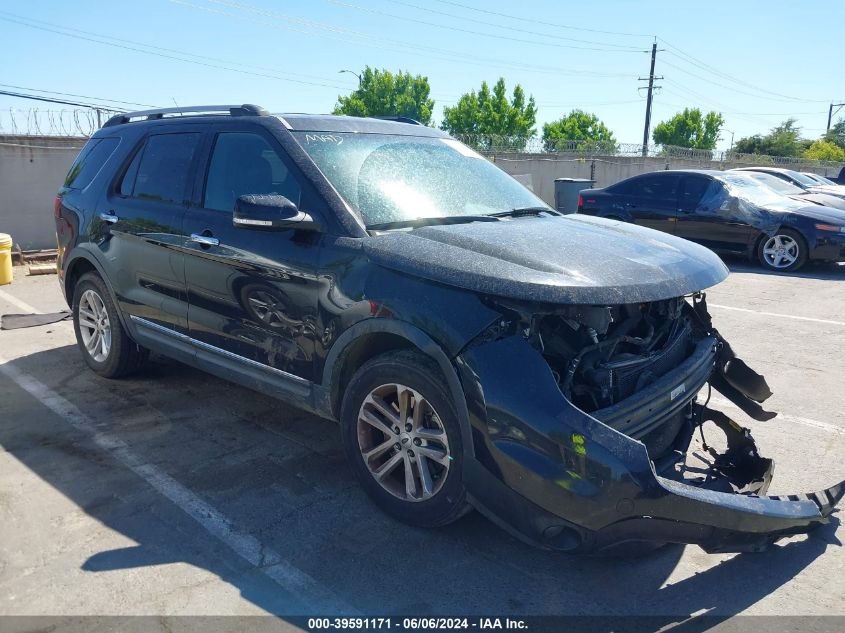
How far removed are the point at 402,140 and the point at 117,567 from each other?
2848 mm

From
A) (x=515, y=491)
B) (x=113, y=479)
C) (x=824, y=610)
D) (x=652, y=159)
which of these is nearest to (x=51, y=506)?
(x=113, y=479)

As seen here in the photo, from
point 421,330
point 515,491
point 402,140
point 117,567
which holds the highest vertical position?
point 402,140

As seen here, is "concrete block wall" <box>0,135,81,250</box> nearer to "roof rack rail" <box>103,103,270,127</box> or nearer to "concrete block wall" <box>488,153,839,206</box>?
"roof rack rail" <box>103,103,270,127</box>

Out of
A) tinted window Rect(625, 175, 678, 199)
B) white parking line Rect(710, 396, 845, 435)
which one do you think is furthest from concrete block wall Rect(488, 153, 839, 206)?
white parking line Rect(710, 396, 845, 435)

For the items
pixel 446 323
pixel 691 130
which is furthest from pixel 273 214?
pixel 691 130

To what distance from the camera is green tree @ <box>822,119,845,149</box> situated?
80.7 metres

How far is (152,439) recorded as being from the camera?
4.53 meters

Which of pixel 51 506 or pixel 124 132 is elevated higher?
pixel 124 132

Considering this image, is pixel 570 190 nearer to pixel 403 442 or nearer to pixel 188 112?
pixel 188 112

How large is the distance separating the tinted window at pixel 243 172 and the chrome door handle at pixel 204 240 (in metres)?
0.20

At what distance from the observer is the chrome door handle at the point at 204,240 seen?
4.21 metres

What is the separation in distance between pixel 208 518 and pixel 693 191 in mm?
10490

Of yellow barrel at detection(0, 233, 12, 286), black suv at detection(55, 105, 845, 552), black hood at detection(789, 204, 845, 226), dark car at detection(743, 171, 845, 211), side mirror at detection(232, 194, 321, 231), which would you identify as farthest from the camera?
dark car at detection(743, 171, 845, 211)

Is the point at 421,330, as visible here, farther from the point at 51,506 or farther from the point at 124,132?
the point at 124,132
